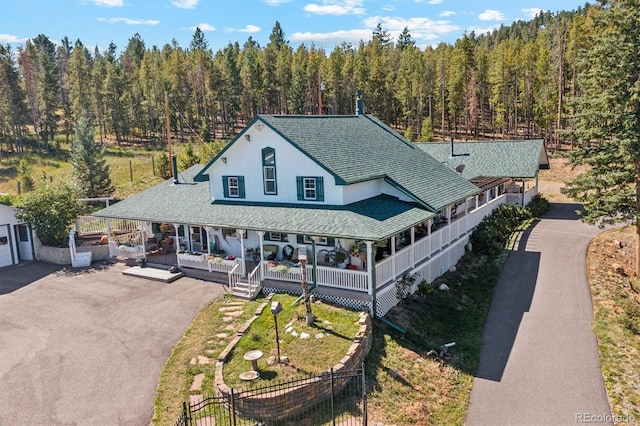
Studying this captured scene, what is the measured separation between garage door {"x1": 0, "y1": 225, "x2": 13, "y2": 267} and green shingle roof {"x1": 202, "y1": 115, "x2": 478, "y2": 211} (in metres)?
15.3

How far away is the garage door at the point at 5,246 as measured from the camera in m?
24.1

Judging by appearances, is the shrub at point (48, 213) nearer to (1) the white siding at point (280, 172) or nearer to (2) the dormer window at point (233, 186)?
(1) the white siding at point (280, 172)

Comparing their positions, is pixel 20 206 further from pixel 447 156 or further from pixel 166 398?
pixel 447 156

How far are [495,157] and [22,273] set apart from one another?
3245 centimetres

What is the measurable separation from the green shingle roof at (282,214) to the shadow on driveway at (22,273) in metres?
3.82

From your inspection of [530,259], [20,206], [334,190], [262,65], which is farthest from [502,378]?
[262,65]

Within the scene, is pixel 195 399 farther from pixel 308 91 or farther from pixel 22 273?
pixel 308 91

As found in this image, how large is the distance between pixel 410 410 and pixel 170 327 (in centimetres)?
865

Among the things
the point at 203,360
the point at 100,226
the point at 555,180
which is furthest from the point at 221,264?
the point at 555,180

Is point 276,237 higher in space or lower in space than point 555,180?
higher

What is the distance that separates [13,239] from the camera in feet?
80.4

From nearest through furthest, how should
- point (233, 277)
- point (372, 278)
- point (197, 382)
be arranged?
1. point (197, 382)
2. point (372, 278)
3. point (233, 277)

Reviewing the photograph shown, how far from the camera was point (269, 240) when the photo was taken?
20250mm

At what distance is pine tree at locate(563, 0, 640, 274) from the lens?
20688 millimetres
